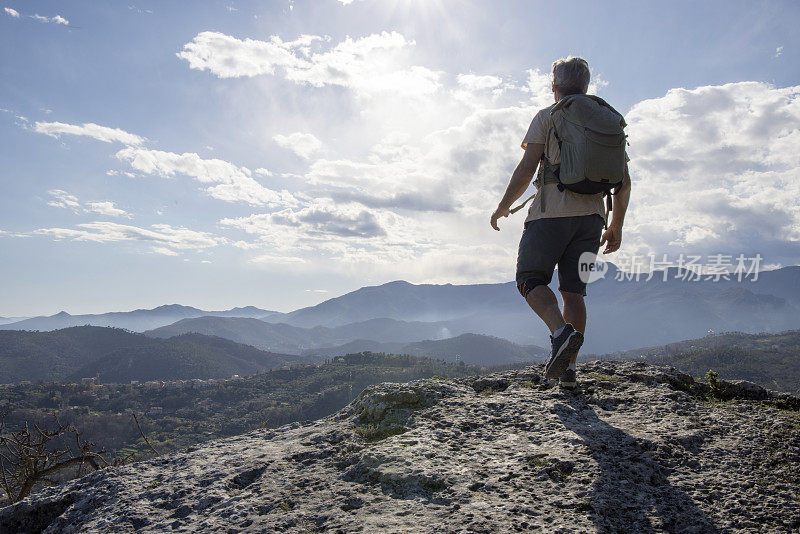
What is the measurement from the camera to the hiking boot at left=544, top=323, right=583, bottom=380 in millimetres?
3613

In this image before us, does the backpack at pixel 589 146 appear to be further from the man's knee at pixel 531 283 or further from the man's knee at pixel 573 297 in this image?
the man's knee at pixel 573 297

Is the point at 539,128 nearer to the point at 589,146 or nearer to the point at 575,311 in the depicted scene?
the point at 589,146

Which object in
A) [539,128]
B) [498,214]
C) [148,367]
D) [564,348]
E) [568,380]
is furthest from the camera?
[148,367]

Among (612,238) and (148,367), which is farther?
(148,367)

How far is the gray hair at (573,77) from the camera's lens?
4250 millimetres

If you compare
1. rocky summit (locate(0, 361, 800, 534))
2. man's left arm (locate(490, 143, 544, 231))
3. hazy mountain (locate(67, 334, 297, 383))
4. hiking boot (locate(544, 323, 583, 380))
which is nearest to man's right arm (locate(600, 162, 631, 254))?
man's left arm (locate(490, 143, 544, 231))

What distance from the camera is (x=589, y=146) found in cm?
374

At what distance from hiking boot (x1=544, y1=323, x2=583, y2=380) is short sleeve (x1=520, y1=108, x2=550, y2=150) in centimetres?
189

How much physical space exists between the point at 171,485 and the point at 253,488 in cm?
70

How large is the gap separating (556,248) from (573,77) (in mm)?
1843

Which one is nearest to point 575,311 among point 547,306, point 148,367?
point 547,306

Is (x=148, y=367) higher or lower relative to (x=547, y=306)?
lower

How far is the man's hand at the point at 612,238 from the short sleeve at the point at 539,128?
136 centimetres

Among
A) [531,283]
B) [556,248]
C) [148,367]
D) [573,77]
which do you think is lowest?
[148,367]
